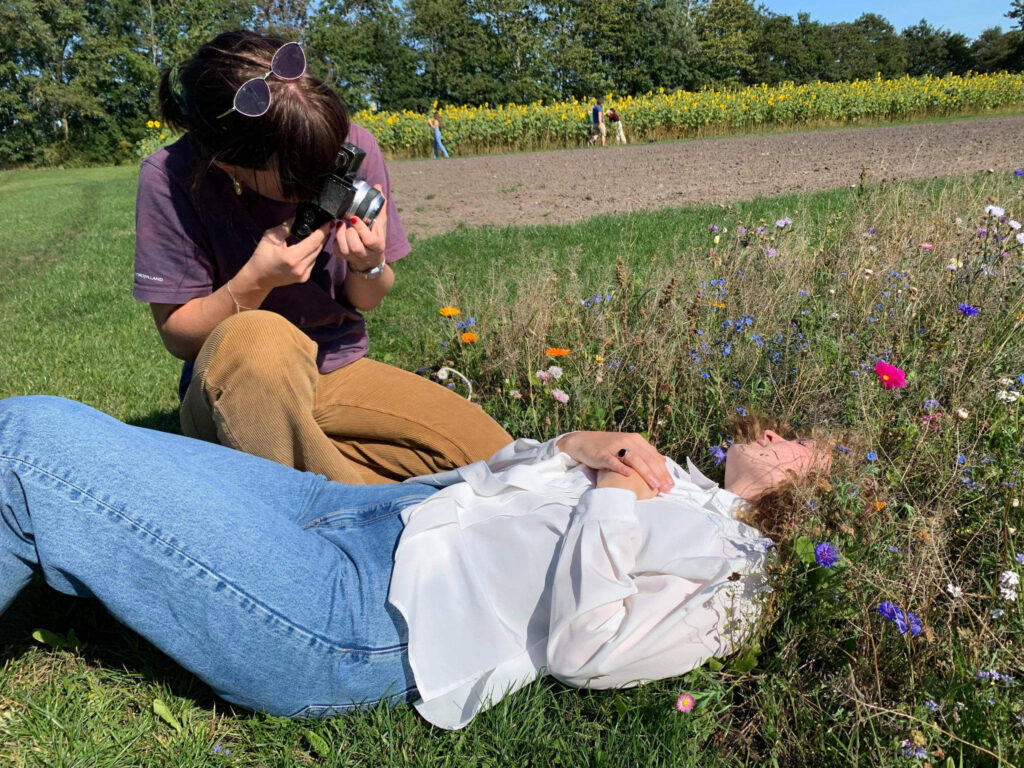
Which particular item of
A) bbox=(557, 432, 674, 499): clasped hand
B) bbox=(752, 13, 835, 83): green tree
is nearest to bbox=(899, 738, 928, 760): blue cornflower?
bbox=(557, 432, 674, 499): clasped hand

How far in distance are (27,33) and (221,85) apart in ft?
148

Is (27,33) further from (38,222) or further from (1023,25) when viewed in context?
(1023,25)

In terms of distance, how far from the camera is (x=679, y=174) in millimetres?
11961

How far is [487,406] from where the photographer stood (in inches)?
130

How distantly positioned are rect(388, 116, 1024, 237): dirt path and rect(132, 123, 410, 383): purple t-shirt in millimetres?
5262

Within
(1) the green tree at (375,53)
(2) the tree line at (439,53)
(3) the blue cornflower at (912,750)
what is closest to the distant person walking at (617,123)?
(2) the tree line at (439,53)

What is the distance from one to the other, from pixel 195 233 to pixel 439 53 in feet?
156

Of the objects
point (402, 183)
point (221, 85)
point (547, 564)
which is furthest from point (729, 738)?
point (402, 183)

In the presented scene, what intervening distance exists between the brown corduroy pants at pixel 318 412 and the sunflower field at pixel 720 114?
24.9 metres

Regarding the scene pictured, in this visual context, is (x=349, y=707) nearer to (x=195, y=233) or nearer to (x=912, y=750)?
(x=912, y=750)

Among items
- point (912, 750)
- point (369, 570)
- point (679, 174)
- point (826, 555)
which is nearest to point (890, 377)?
point (826, 555)

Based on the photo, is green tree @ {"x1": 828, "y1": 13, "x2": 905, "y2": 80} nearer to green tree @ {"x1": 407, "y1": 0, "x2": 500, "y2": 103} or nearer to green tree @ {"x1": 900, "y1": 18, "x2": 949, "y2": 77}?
green tree @ {"x1": 900, "y1": 18, "x2": 949, "y2": 77}

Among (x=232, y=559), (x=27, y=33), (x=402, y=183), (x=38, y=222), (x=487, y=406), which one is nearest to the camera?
(x=232, y=559)

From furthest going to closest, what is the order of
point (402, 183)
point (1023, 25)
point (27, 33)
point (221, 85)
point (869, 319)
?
point (1023, 25) → point (27, 33) → point (402, 183) → point (869, 319) → point (221, 85)
